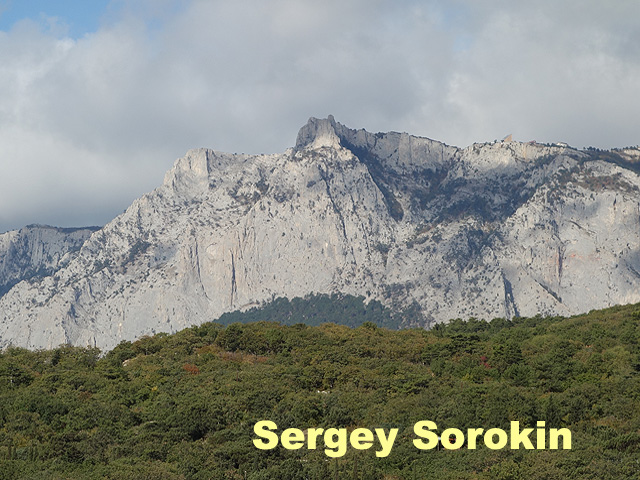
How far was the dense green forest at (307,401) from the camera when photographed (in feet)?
312

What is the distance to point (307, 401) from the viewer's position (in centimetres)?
11781

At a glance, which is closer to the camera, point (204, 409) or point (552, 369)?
point (204, 409)

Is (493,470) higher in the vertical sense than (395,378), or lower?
lower

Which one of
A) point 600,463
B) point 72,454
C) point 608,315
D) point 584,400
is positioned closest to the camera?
point 600,463

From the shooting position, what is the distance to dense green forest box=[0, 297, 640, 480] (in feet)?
312

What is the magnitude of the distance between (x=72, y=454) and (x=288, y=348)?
62203 millimetres

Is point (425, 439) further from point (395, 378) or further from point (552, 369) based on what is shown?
point (552, 369)

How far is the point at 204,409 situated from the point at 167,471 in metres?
21.9

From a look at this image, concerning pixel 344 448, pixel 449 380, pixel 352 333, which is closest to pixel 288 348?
pixel 352 333

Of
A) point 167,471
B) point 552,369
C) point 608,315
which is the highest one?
point 608,315

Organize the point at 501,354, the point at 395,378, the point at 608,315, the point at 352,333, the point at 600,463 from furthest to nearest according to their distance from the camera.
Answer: the point at 608,315 → the point at 352,333 → the point at 501,354 → the point at 395,378 → the point at 600,463

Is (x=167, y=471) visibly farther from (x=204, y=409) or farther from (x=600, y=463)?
(x=600, y=463)

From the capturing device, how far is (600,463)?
9194 centimetres

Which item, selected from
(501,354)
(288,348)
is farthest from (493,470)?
(288,348)
